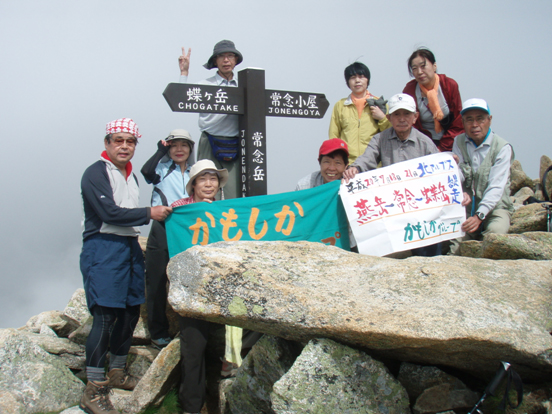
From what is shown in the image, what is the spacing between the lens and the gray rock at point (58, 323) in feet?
29.0

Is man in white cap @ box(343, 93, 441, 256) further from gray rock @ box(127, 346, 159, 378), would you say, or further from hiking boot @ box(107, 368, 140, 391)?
hiking boot @ box(107, 368, 140, 391)

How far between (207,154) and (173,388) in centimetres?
416

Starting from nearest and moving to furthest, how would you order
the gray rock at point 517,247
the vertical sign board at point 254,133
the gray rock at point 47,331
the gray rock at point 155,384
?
the gray rock at point 155,384, the gray rock at point 517,247, the vertical sign board at point 254,133, the gray rock at point 47,331

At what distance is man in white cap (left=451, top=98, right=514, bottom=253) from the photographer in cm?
702

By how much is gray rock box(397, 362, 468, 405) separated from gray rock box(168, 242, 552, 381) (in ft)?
0.38

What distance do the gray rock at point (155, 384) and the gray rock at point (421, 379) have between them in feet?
9.60

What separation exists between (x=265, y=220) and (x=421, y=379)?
10.3ft

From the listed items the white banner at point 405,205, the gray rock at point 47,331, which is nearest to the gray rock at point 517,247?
the white banner at point 405,205

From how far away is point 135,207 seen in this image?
645 centimetres

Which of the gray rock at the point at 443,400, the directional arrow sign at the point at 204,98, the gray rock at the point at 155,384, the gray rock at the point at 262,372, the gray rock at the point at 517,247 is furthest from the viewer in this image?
the directional arrow sign at the point at 204,98

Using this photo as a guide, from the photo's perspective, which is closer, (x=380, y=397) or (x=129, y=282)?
(x=380, y=397)

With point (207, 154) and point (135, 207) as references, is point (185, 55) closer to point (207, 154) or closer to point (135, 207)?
point (207, 154)

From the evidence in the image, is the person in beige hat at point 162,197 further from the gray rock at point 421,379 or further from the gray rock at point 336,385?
the gray rock at point 421,379

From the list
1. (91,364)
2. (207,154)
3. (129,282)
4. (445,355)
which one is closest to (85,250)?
(129,282)
